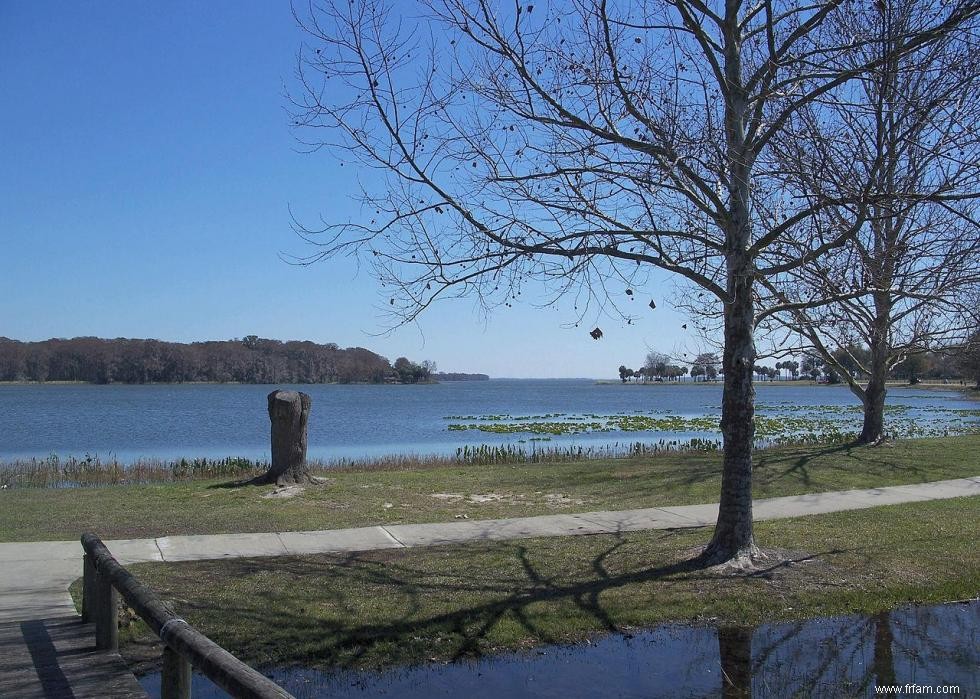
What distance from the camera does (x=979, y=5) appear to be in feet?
21.9

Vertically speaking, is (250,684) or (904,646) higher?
(250,684)

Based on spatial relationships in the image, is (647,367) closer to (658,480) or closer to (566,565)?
(658,480)

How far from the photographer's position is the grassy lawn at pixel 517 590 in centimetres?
691

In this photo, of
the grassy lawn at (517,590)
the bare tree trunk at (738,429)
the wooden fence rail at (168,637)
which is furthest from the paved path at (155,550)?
the bare tree trunk at (738,429)

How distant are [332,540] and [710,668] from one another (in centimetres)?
562

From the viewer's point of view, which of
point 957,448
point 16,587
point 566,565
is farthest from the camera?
point 957,448

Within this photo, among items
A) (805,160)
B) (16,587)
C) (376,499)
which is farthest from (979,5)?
(376,499)

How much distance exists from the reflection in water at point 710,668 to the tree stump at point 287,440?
9197 mm

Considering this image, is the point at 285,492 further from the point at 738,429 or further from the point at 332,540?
the point at 738,429

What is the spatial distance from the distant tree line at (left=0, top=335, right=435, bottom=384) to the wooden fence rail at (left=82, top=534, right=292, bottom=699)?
103462 mm

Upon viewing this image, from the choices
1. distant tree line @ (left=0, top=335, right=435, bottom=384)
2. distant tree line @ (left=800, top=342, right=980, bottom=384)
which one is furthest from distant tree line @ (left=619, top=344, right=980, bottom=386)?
distant tree line @ (left=0, top=335, right=435, bottom=384)

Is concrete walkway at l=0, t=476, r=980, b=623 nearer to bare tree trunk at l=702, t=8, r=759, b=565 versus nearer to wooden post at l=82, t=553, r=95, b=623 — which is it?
wooden post at l=82, t=553, r=95, b=623

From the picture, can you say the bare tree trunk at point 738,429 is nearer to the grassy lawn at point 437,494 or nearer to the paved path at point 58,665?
the grassy lawn at point 437,494

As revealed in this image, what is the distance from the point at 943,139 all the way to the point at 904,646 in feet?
13.8
